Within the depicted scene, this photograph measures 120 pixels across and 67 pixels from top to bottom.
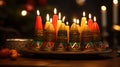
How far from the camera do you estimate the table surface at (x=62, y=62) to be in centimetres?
147

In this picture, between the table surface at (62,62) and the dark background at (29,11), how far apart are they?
316 millimetres

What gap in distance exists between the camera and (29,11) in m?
2.29

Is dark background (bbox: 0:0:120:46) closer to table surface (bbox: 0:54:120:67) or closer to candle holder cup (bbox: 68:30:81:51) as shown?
table surface (bbox: 0:54:120:67)

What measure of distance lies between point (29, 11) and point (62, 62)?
82cm

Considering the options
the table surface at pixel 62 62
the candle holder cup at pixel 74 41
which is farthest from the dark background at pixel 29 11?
the candle holder cup at pixel 74 41

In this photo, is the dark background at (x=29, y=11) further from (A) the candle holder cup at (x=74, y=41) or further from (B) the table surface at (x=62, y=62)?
(A) the candle holder cup at (x=74, y=41)

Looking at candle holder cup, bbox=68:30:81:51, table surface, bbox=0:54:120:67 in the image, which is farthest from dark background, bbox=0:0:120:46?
candle holder cup, bbox=68:30:81:51

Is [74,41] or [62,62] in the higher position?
[74,41]

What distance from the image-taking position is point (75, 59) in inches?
65.9

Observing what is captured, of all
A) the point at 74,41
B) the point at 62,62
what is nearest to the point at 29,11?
the point at 74,41

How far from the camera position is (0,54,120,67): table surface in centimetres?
147

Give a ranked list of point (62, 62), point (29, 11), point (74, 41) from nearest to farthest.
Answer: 1. point (62, 62)
2. point (74, 41)
3. point (29, 11)

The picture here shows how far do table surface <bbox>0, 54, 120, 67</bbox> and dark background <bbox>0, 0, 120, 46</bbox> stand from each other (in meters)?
0.32

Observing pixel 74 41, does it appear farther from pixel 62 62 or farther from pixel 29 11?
pixel 29 11
